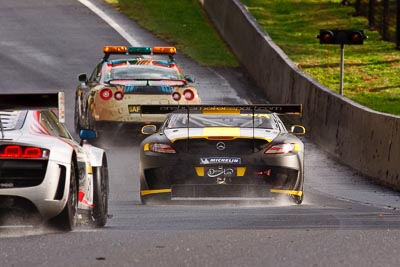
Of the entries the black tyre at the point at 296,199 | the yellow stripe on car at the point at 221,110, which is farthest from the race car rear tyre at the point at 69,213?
the yellow stripe on car at the point at 221,110

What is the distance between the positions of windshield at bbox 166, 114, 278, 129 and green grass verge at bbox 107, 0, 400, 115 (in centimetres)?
1330

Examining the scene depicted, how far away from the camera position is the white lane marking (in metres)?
43.3

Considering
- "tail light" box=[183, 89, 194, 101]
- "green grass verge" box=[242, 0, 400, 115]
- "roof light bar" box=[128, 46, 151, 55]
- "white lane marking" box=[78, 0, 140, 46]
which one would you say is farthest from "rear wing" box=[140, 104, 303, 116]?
"white lane marking" box=[78, 0, 140, 46]

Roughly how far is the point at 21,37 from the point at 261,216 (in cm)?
3048

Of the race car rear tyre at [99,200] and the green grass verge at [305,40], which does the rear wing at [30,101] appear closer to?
the race car rear tyre at [99,200]

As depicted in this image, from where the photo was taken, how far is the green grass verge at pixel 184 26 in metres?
42.0

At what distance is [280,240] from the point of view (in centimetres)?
1092

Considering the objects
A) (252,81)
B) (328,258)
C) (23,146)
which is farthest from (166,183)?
(252,81)

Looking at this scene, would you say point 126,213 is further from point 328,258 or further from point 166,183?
point 328,258

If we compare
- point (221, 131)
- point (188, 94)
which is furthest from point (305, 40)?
point (221, 131)

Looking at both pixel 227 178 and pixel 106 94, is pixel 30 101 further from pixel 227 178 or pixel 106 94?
pixel 106 94

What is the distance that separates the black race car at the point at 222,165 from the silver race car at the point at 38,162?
4167 mm

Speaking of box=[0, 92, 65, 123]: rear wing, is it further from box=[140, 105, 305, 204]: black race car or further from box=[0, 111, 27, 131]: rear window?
box=[140, 105, 305, 204]: black race car

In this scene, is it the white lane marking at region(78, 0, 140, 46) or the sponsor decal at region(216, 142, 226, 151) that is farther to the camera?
the white lane marking at region(78, 0, 140, 46)
